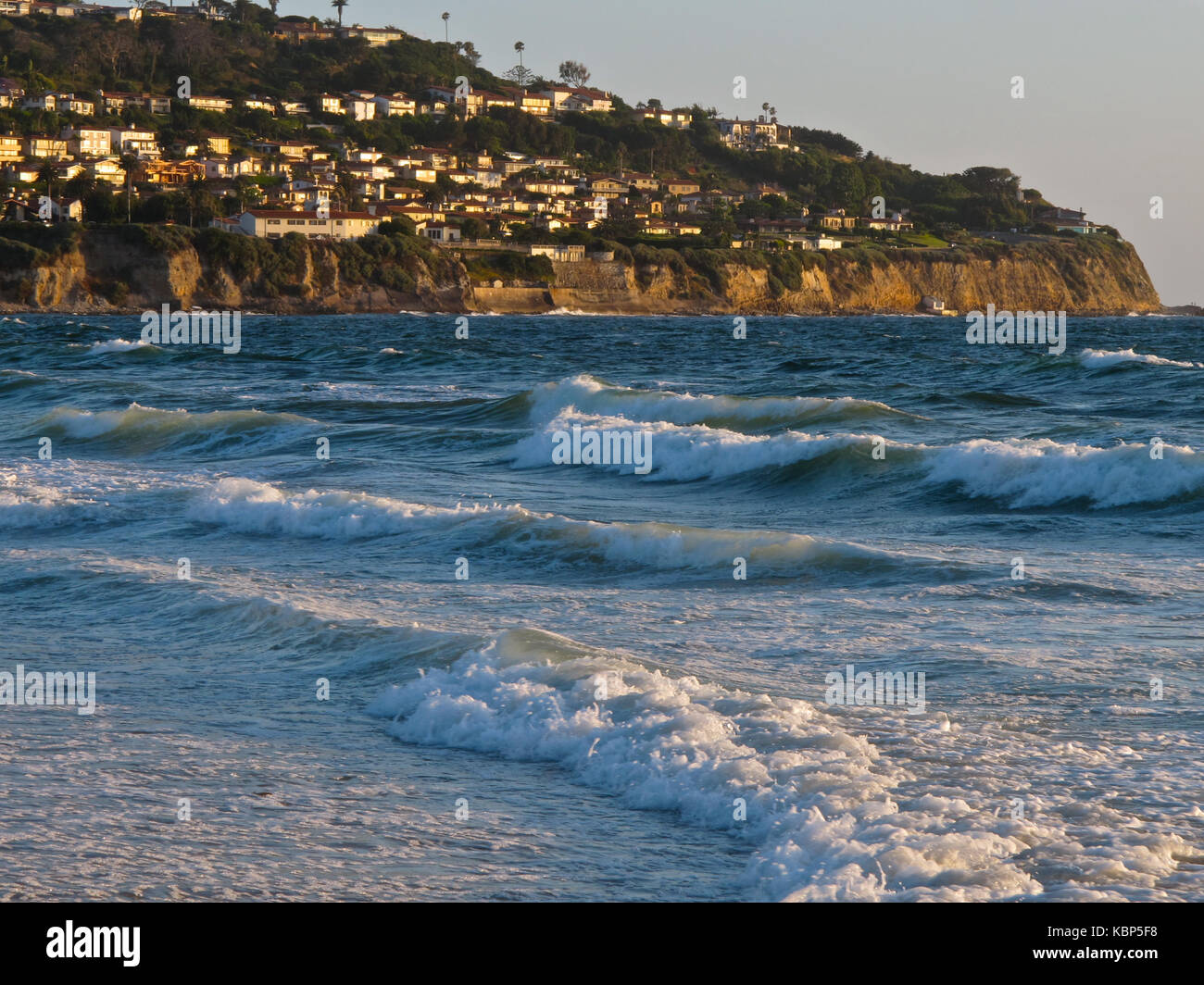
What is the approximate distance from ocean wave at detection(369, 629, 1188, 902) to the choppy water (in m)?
0.02

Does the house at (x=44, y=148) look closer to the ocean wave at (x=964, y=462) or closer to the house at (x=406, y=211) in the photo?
the house at (x=406, y=211)

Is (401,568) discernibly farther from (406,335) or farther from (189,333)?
(189,333)

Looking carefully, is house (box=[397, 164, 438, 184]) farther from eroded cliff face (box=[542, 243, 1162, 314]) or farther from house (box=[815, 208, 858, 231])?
house (box=[815, 208, 858, 231])

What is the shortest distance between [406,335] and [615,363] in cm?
2726

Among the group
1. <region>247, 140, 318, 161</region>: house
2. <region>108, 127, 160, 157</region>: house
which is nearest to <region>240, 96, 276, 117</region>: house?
<region>247, 140, 318, 161</region>: house

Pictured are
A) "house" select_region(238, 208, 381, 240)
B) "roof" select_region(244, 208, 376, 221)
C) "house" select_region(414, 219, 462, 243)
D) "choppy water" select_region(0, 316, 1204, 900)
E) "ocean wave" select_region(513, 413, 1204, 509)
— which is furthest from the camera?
"house" select_region(414, 219, 462, 243)

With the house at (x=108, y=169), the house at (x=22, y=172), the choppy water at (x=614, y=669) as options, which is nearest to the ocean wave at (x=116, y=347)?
the choppy water at (x=614, y=669)

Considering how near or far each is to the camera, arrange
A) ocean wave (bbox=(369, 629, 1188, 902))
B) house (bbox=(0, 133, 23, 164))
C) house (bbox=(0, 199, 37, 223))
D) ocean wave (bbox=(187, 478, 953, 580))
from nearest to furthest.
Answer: ocean wave (bbox=(369, 629, 1188, 902)), ocean wave (bbox=(187, 478, 953, 580)), house (bbox=(0, 199, 37, 223)), house (bbox=(0, 133, 23, 164))

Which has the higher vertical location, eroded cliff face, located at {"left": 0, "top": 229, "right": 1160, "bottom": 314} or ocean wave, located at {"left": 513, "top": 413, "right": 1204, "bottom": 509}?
eroded cliff face, located at {"left": 0, "top": 229, "right": 1160, "bottom": 314}

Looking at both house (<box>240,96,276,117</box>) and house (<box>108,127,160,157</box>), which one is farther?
house (<box>240,96,276,117</box>)

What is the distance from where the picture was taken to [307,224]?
5241 inches

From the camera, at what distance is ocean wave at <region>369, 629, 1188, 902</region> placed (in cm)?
588

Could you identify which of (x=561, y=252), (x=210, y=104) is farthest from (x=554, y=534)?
(x=210, y=104)
